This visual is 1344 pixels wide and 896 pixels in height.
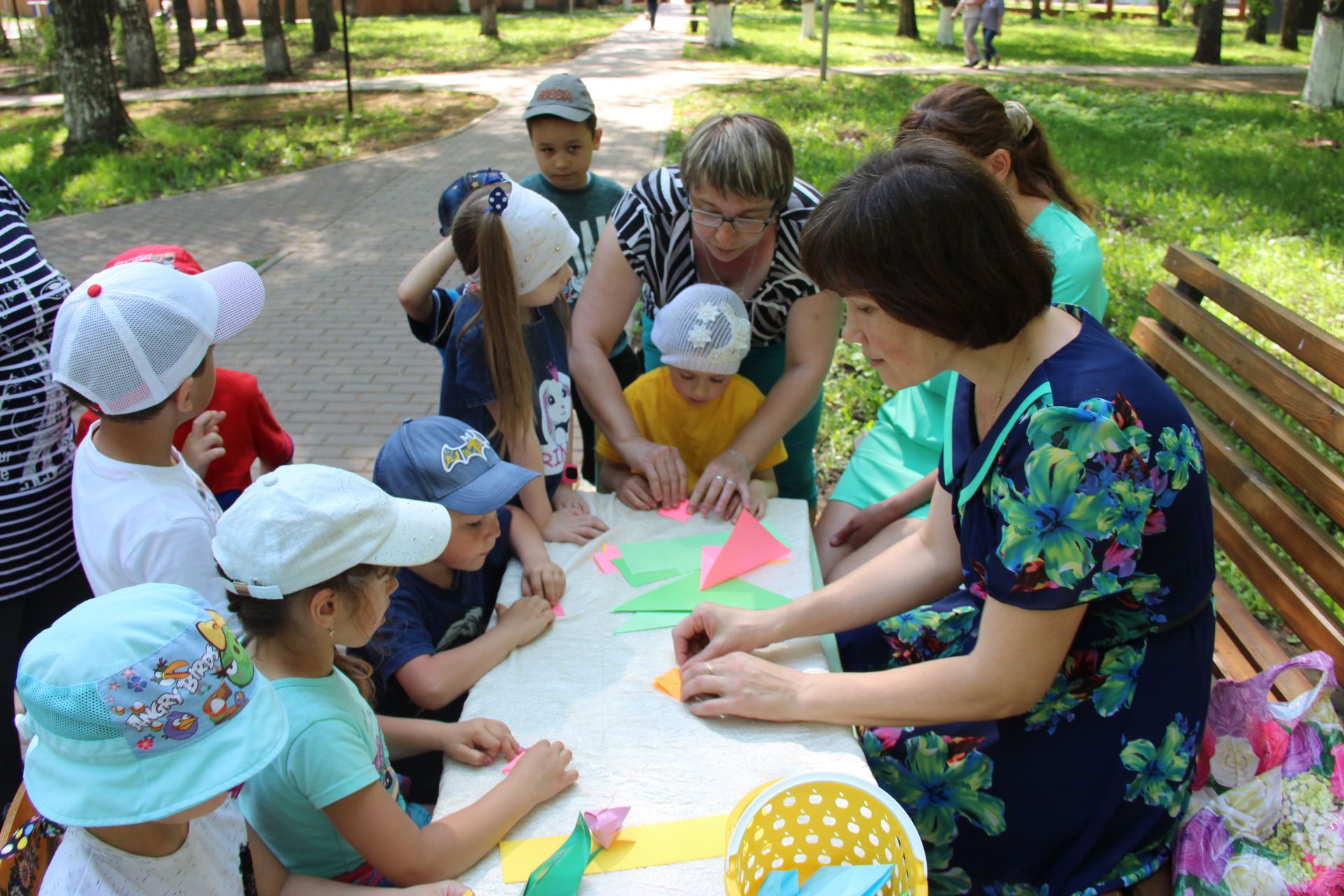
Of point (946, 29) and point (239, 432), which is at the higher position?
point (946, 29)

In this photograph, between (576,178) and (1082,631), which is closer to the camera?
(1082,631)

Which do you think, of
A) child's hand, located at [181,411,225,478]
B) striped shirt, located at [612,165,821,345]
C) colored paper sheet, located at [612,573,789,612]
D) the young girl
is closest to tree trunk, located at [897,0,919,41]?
striped shirt, located at [612,165,821,345]

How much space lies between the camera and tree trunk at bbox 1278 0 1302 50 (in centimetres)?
1841

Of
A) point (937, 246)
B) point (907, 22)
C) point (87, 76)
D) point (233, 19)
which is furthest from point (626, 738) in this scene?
point (233, 19)

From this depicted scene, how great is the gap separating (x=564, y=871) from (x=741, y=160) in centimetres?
181

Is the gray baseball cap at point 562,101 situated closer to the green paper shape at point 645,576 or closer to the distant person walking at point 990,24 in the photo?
the green paper shape at point 645,576

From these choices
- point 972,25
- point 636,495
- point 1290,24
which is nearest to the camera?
point 636,495

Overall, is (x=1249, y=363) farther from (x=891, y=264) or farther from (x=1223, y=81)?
(x=1223, y=81)

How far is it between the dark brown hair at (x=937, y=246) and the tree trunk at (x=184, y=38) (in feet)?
68.2

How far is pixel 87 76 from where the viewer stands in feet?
34.8

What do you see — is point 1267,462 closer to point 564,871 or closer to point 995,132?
point 995,132

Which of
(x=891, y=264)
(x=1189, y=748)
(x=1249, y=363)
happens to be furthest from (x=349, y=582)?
(x=1249, y=363)

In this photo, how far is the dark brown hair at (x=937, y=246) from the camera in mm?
1597

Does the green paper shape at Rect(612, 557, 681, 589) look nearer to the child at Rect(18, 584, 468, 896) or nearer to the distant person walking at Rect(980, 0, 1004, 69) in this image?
the child at Rect(18, 584, 468, 896)
